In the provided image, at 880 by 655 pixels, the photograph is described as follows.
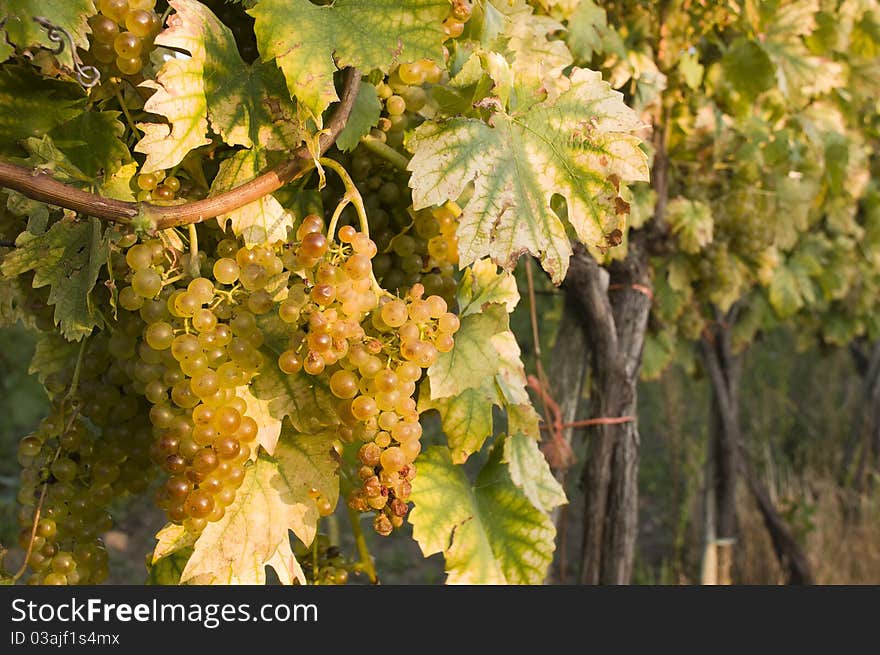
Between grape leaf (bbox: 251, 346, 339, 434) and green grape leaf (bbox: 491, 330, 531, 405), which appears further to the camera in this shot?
green grape leaf (bbox: 491, 330, 531, 405)

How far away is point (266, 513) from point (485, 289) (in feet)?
1.37

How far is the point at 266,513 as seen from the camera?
92 centimetres

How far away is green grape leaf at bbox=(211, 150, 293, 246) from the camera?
86cm

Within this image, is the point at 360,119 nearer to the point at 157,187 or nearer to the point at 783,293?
the point at 157,187

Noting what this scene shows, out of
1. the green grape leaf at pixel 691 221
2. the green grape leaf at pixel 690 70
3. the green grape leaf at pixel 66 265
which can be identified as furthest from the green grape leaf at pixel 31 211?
the green grape leaf at pixel 691 221

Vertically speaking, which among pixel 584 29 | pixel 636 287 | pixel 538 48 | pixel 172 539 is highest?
pixel 584 29

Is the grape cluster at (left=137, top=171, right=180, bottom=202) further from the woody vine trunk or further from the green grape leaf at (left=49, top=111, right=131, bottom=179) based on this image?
the woody vine trunk

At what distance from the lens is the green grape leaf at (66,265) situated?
0.87 metres

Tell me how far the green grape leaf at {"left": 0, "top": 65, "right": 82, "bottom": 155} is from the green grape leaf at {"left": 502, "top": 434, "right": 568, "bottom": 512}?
0.70 meters

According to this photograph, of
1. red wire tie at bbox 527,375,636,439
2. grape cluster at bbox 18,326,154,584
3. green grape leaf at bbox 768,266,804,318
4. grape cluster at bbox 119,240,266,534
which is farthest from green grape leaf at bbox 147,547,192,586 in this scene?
green grape leaf at bbox 768,266,804,318

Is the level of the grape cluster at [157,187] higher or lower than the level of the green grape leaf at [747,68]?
lower

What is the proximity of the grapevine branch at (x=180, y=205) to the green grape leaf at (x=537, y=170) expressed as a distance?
97 mm

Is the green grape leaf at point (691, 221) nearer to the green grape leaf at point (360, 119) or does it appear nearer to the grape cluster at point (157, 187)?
the green grape leaf at point (360, 119)

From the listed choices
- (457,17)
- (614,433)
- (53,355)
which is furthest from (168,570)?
(614,433)
